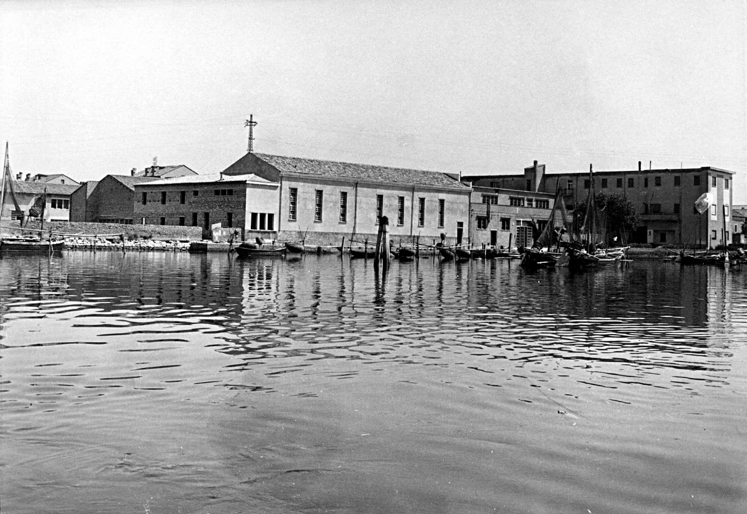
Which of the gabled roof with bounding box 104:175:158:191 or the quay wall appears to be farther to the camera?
the gabled roof with bounding box 104:175:158:191

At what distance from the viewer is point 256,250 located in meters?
57.3

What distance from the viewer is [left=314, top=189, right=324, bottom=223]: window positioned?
69.3 meters

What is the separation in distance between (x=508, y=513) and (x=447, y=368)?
5.89 metres

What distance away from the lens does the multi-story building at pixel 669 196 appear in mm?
88500

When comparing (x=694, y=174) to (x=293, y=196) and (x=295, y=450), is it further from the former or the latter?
(x=295, y=450)

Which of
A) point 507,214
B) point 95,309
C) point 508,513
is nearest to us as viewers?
point 508,513

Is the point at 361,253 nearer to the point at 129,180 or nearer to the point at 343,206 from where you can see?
the point at 343,206

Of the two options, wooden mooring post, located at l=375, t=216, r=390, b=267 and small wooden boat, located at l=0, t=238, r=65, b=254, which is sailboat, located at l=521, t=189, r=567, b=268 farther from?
small wooden boat, located at l=0, t=238, r=65, b=254

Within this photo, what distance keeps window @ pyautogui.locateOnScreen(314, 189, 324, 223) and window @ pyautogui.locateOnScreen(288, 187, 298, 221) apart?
1.98 metres

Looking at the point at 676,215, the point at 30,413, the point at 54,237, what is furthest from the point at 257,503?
the point at 676,215

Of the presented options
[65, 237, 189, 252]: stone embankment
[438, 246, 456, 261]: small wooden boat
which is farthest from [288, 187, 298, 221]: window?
[438, 246, 456, 261]: small wooden boat

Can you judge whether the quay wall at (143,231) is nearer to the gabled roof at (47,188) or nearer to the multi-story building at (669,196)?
the gabled roof at (47,188)

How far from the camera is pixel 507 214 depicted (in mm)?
84875

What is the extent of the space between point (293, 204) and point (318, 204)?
2592mm
